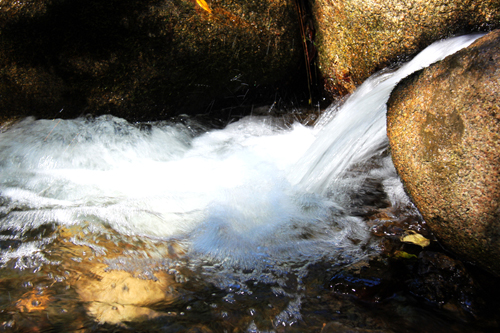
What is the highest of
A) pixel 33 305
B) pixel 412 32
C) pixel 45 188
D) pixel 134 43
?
pixel 412 32

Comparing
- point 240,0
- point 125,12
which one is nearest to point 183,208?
point 125,12

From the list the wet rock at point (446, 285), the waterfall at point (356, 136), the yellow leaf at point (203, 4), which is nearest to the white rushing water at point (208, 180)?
the waterfall at point (356, 136)

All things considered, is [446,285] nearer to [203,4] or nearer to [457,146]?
[457,146]

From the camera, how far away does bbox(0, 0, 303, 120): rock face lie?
10.5 feet

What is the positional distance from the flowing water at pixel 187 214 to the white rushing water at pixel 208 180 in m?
0.01

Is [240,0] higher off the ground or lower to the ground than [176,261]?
higher

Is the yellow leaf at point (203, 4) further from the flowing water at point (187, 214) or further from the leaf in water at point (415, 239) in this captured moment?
the leaf in water at point (415, 239)

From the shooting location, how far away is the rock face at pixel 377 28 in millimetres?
3125

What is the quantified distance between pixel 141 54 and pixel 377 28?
2370mm

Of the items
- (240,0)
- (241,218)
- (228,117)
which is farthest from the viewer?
(228,117)

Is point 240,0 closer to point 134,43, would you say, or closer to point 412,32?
point 134,43

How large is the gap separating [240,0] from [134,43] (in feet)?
3.83

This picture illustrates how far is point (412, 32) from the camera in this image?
337cm

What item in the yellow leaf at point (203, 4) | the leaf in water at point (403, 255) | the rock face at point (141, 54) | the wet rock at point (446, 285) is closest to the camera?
the wet rock at point (446, 285)
